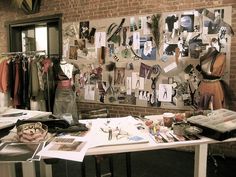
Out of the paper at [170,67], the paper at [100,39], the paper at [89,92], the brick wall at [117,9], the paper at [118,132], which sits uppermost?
the brick wall at [117,9]

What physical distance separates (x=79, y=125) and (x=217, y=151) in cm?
230

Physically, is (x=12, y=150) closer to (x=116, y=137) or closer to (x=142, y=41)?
(x=116, y=137)

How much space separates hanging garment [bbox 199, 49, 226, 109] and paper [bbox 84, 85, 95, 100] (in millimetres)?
1851

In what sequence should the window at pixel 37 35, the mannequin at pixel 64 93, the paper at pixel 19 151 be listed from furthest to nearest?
1. the window at pixel 37 35
2. the mannequin at pixel 64 93
3. the paper at pixel 19 151

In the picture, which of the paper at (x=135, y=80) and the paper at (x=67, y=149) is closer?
the paper at (x=67, y=149)

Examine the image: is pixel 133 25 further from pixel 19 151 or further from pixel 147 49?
pixel 19 151

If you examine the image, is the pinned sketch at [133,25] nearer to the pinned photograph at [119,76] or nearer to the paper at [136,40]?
the paper at [136,40]

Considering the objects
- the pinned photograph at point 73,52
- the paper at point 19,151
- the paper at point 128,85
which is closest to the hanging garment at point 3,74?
the pinned photograph at point 73,52

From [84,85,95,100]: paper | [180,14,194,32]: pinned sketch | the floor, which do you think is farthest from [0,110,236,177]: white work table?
[84,85,95,100]: paper

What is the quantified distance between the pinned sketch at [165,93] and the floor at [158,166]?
2.56ft

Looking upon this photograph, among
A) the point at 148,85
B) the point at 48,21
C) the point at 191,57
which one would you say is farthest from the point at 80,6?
the point at 191,57

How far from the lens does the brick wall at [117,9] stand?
328 centimetres

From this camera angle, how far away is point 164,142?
172 centimetres

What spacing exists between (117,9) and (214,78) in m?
1.85
